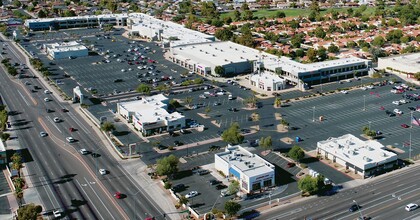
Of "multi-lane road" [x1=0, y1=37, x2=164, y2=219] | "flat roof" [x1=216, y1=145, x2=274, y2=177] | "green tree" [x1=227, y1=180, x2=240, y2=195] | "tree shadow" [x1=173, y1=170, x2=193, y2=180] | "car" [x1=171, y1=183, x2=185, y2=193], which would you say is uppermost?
"flat roof" [x1=216, y1=145, x2=274, y2=177]

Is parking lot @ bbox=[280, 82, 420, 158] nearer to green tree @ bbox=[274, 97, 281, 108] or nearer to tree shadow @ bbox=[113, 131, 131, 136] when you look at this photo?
green tree @ bbox=[274, 97, 281, 108]

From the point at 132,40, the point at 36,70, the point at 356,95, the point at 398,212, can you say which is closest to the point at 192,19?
the point at 132,40

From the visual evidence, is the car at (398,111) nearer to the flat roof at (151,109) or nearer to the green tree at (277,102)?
the green tree at (277,102)

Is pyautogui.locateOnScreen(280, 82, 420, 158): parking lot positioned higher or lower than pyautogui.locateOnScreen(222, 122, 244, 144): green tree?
lower

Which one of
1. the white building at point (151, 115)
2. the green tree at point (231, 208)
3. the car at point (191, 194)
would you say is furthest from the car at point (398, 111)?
the green tree at point (231, 208)

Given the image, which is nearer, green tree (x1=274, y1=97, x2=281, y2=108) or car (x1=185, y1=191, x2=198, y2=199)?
car (x1=185, y1=191, x2=198, y2=199)

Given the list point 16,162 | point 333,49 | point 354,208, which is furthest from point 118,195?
point 333,49

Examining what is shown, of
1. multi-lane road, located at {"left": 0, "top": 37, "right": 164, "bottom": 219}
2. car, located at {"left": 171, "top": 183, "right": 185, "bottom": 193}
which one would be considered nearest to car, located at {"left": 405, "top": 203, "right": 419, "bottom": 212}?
car, located at {"left": 171, "top": 183, "right": 185, "bottom": 193}
